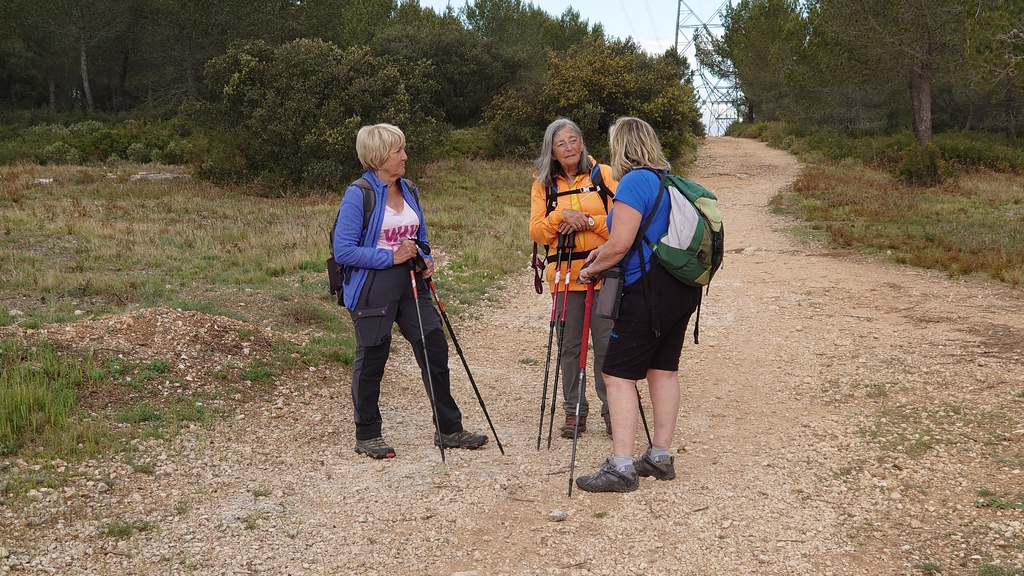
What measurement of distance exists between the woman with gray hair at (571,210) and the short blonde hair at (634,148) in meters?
0.73

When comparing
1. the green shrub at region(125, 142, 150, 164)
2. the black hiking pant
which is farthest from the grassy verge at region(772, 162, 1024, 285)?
the green shrub at region(125, 142, 150, 164)

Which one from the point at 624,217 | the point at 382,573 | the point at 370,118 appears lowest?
the point at 382,573

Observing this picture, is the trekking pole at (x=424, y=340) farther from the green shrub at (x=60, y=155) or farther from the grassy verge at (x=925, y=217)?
the green shrub at (x=60, y=155)

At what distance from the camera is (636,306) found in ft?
13.9

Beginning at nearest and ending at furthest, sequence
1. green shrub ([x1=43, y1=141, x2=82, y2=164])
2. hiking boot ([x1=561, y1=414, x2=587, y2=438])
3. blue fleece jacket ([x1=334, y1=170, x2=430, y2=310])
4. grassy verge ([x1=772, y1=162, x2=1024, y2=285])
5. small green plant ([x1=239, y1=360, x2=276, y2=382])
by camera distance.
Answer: blue fleece jacket ([x1=334, y1=170, x2=430, y2=310]) < hiking boot ([x1=561, y1=414, x2=587, y2=438]) < small green plant ([x1=239, y1=360, x2=276, y2=382]) < grassy verge ([x1=772, y1=162, x2=1024, y2=285]) < green shrub ([x1=43, y1=141, x2=82, y2=164])

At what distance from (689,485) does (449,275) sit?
685 cm

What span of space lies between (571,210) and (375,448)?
6.36ft

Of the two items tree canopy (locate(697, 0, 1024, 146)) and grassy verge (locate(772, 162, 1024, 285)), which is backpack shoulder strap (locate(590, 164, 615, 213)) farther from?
tree canopy (locate(697, 0, 1024, 146))

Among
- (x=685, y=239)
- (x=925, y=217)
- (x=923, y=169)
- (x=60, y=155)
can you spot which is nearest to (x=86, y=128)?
(x=60, y=155)

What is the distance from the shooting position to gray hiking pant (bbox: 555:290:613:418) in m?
5.24

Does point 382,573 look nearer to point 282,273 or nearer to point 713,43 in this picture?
point 282,273

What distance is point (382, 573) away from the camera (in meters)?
3.65

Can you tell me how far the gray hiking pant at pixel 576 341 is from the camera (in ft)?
17.2

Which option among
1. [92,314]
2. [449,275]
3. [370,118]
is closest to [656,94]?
[370,118]
